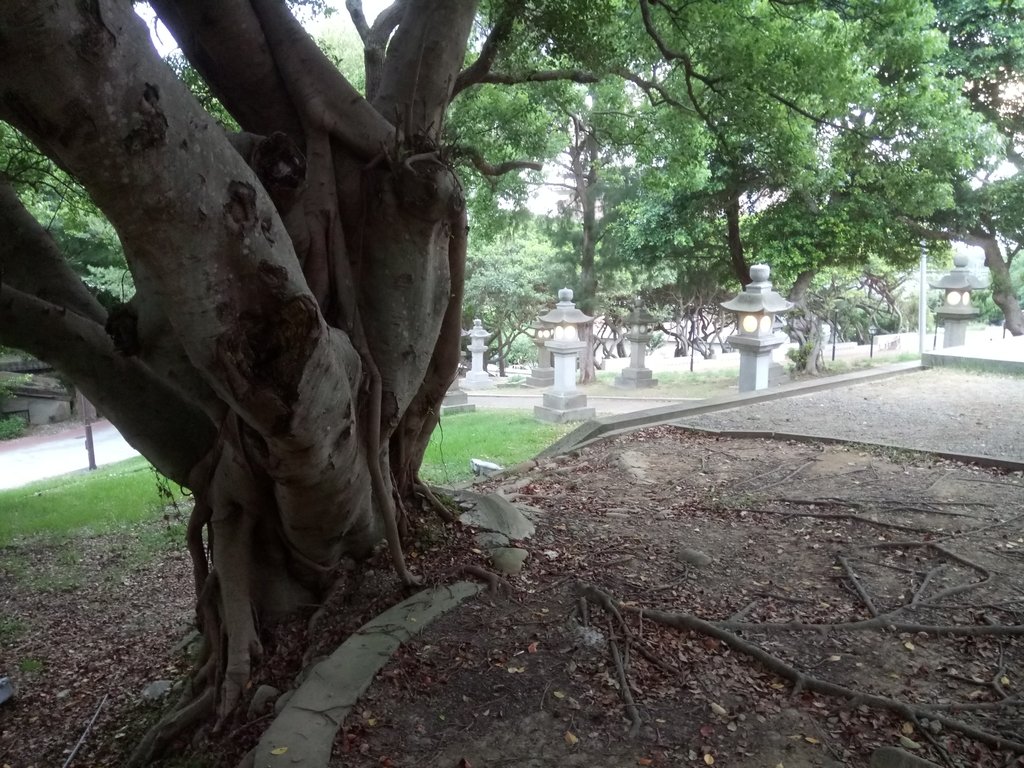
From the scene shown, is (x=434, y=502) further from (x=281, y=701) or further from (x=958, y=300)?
(x=958, y=300)

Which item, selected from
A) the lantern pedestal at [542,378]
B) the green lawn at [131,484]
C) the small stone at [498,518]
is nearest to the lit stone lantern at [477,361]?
the lantern pedestal at [542,378]

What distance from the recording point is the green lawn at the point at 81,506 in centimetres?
838

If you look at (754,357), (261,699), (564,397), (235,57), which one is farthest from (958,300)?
(261,699)

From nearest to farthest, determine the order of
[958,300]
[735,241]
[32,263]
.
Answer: [32,263]
[958,300]
[735,241]

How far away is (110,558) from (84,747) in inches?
146

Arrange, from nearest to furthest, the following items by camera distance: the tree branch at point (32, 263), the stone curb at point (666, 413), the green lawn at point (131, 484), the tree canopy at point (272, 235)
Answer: the tree canopy at point (272, 235)
the tree branch at point (32, 263)
the stone curb at point (666, 413)
the green lawn at point (131, 484)

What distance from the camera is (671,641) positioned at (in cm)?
329

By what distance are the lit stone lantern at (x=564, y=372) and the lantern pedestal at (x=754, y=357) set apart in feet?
10.4

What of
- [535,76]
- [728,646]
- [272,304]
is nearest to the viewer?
[272,304]

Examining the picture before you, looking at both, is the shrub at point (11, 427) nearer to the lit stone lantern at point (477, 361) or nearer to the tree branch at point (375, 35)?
the lit stone lantern at point (477, 361)

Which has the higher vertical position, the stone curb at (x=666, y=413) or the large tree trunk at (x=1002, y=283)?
the large tree trunk at (x=1002, y=283)

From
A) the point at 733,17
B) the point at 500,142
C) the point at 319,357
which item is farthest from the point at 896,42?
the point at 319,357

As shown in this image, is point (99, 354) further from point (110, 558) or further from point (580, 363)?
point (580, 363)

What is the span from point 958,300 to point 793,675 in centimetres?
1448
